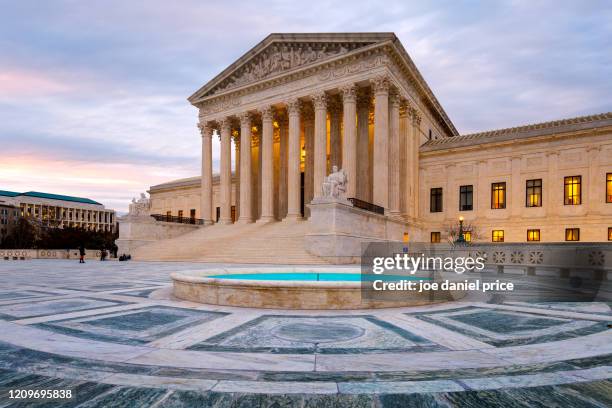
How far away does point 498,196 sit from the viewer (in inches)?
1613

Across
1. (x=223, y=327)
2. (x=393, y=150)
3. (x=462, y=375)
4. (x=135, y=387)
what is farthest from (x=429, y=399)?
(x=393, y=150)

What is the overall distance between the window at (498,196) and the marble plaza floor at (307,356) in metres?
34.6

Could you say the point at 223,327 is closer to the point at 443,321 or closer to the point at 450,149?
the point at 443,321

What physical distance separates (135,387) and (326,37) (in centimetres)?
3974

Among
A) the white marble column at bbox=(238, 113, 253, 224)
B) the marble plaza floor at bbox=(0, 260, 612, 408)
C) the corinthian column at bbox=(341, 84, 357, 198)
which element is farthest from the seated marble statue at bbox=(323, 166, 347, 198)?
the marble plaza floor at bbox=(0, 260, 612, 408)

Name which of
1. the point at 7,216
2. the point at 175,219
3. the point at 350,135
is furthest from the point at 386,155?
the point at 7,216

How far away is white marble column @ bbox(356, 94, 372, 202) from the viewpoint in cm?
4278

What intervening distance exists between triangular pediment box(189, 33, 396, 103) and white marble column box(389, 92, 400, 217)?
6196mm

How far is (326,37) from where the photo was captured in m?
39.3

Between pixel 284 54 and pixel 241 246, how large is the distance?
22251 mm

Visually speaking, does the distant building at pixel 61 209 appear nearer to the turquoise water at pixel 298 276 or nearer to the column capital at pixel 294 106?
the column capital at pixel 294 106

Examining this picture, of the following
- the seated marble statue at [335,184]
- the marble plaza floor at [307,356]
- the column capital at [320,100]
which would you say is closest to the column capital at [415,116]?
the column capital at [320,100]

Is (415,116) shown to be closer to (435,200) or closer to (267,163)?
(435,200)

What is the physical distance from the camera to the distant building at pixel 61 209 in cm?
12525
